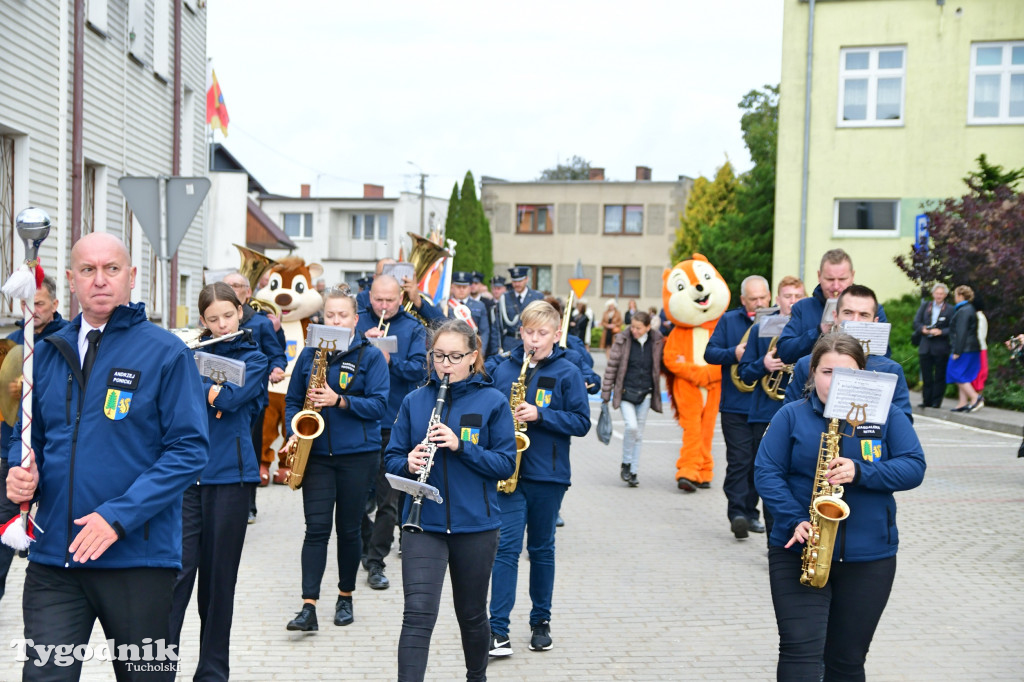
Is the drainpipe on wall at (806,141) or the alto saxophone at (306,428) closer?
the alto saxophone at (306,428)

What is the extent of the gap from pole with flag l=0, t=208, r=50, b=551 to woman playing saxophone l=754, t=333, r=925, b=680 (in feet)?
9.16

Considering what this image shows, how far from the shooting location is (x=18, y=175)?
13.2m

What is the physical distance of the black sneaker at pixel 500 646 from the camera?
236 inches

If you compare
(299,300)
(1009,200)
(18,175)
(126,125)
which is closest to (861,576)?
(299,300)

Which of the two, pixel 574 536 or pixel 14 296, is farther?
pixel 574 536

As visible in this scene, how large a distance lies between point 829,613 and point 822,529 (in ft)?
1.42

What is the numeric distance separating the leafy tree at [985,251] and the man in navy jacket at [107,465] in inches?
706

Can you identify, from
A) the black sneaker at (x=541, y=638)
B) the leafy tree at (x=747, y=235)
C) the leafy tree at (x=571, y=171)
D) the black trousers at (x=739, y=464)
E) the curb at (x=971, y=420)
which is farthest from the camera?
the leafy tree at (x=571, y=171)

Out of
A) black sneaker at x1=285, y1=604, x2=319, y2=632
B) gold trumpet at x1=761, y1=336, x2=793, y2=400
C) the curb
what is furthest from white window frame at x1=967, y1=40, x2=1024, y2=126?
black sneaker at x1=285, y1=604, x2=319, y2=632

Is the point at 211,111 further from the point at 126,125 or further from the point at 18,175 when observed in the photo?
the point at 18,175

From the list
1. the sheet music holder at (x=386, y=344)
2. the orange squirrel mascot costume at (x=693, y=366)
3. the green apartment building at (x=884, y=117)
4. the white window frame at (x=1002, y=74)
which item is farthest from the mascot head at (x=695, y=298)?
the white window frame at (x=1002, y=74)

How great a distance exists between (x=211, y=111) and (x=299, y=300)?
59.5ft

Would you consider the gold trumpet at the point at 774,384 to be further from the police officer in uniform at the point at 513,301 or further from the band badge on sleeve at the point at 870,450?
the police officer in uniform at the point at 513,301

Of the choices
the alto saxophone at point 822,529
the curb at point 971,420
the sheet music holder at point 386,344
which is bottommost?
the curb at point 971,420
